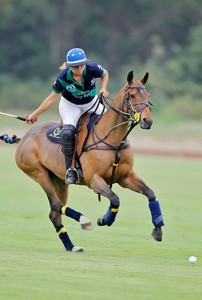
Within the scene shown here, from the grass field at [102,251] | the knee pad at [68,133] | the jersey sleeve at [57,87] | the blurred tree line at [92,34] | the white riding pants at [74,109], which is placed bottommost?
the blurred tree line at [92,34]

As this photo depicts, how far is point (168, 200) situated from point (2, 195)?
3159mm

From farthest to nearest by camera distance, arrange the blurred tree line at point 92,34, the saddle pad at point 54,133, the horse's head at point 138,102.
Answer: the blurred tree line at point 92,34
the saddle pad at point 54,133
the horse's head at point 138,102

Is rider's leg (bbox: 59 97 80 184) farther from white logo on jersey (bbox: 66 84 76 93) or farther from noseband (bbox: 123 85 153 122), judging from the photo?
noseband (bbox: 123 85 153 122)

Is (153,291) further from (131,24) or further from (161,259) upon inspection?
(131,24)

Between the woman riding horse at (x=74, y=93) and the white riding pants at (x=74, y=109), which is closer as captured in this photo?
the woman riding horse at (x=74, y=93)

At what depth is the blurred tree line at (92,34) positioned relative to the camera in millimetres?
53906

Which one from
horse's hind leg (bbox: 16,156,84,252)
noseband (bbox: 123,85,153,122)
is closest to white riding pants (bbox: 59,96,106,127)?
noseband (bbox: 123,85,153,122)

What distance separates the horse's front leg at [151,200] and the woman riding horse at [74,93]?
0.65m

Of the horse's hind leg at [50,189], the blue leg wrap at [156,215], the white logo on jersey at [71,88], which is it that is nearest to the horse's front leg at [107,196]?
the blue leg wrap at [156,215]

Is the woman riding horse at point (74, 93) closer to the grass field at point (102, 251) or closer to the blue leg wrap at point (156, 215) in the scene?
the blue leg wrap at point (156, 215)

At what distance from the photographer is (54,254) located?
34.4 feet

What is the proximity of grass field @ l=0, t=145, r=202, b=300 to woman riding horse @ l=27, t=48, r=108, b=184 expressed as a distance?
1.25 m

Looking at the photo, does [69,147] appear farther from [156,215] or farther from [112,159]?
[156,215]

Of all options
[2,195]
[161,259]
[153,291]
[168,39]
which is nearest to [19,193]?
[2,195]
